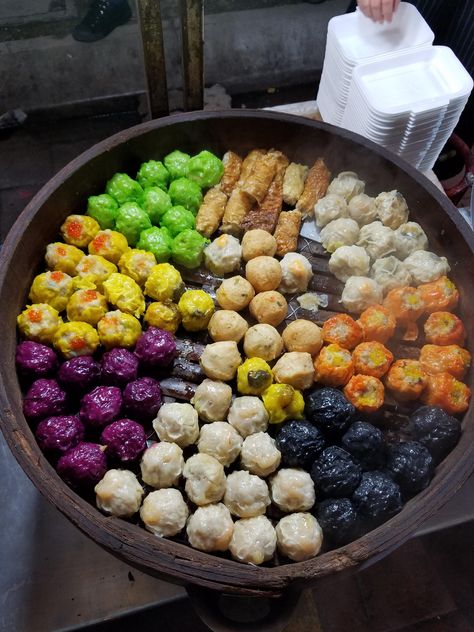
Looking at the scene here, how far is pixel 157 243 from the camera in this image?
134 inches

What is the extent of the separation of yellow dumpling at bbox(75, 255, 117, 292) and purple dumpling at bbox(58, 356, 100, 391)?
1.64 feet

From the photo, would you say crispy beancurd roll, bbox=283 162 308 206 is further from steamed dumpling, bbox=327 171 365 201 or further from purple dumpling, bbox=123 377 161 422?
Answer: purple dumpling, bbox=123 377 161 422

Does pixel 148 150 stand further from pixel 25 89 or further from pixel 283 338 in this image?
pixel 25 89

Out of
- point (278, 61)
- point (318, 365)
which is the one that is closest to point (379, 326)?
point (318, 365)

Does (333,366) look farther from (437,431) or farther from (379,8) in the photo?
(379,8)

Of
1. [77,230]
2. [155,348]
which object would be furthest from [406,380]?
[77,230]

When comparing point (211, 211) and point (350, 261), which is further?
point (211, 211)

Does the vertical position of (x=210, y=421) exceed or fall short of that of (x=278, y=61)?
it exceeds it

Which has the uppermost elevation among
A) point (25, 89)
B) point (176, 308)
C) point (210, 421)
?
point (176, 308)

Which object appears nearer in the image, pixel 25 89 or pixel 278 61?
pixel 25 89

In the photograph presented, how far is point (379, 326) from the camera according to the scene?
10.5 ft

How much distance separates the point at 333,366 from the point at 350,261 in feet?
2.29

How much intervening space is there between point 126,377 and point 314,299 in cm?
121

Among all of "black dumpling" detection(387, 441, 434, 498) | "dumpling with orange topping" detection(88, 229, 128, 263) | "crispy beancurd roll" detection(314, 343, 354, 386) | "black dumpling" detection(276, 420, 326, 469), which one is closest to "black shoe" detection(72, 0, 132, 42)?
"dumpling with orange topping" detection(88, 229, 128, 263)
